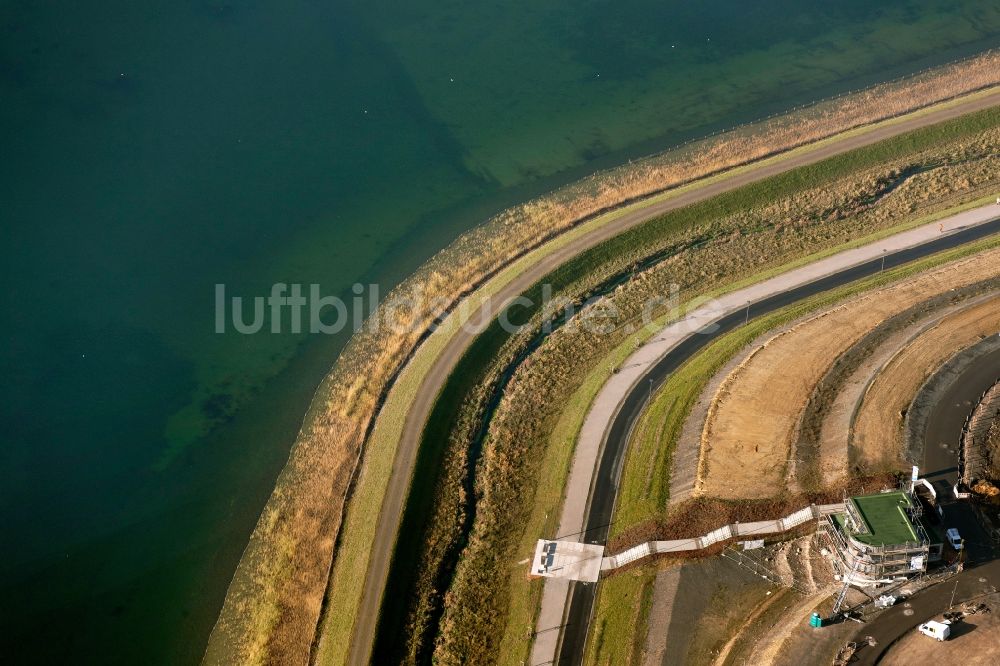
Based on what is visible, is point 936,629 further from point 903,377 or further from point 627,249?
point 627,249

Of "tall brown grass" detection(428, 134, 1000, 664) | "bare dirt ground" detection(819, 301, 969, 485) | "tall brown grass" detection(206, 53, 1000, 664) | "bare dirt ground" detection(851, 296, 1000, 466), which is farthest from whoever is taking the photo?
"bare dirt ground" detection(851, 296, 1000, 466)

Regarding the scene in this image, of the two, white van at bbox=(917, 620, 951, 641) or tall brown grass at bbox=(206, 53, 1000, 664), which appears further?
tall brown grass at bbox=(206, 53, 1000, 664)

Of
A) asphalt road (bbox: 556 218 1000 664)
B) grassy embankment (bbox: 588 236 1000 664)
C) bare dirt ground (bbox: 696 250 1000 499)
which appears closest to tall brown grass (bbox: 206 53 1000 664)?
asphalt road (bbox: 556 218 1000 664)

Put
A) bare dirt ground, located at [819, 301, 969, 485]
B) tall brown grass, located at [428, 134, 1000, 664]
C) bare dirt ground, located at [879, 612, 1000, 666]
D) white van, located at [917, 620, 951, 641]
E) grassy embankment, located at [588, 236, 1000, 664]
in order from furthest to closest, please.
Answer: bare dirt ground, located at [819, 301, 969, 485] → tall brown grass, located at [428, 134, 1000, 664] → grassy embankment, located at [588, 236, 1000, 664] → white van, located at [917, 620, 951, 641] → bare dirt ground, located at [879, 612, 1000, 666]

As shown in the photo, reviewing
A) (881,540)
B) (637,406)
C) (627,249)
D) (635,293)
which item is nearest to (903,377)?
(881,540)

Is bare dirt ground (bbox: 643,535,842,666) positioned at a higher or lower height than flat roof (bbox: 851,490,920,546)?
lower

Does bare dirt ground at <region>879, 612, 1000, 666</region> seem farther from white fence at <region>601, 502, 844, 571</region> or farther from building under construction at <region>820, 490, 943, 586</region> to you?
white fence at <region>601, 502, 844, 571</region>

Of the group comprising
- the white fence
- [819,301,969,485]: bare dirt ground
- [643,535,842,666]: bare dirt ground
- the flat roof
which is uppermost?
[819,301,969,485]: bare dirt ground

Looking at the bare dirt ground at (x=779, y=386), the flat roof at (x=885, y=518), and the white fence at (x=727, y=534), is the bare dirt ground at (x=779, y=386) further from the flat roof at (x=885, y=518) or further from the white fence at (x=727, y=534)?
the flat roof at (x=885, y=518)
